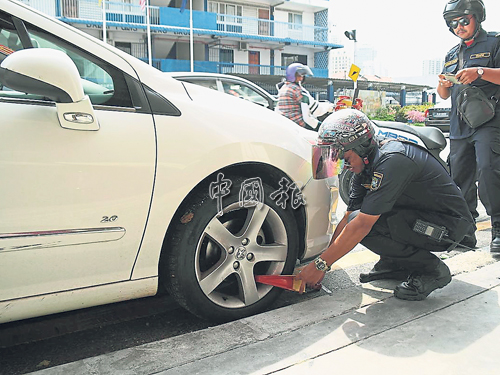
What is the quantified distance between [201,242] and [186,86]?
0.80 metres

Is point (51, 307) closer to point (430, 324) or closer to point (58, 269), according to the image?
point (58, 269)

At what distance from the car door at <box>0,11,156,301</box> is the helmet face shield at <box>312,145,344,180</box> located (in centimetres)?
97

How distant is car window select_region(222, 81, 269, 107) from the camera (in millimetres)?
7615

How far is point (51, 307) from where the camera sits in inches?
78.7

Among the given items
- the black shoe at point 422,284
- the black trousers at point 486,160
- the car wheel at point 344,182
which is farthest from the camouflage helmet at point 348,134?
the car wheel at point 344,182

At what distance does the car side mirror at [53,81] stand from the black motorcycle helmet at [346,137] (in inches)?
46.8

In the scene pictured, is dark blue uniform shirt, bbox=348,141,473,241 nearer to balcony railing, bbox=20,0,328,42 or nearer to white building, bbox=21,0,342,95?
white building, bbox=21,0,342,95

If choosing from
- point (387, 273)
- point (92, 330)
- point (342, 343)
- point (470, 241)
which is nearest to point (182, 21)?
point (470, 241)

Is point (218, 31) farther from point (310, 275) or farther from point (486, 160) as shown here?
point (310, 275)

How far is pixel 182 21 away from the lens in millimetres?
26906

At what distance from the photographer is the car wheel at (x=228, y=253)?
7.37 feet

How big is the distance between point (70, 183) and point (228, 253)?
84 centimetres

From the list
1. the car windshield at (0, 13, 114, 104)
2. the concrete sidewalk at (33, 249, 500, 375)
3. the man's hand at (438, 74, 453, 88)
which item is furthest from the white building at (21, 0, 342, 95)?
the concrete sidewalk at (33, 249, 500, 375)

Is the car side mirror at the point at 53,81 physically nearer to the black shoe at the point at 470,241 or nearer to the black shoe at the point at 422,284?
→ the black shoe at the point at 422,284
